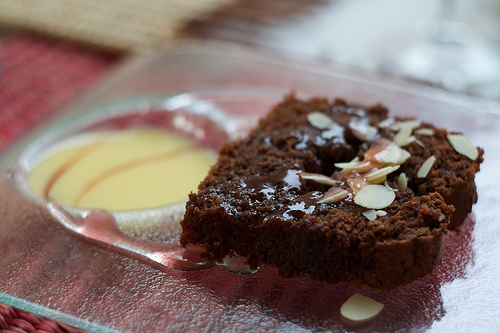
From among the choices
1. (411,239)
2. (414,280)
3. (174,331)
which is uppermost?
(411,239)

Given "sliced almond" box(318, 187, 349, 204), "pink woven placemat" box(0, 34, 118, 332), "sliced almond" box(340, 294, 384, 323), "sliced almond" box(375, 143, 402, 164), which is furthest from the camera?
"pink woven placemat" box(0, 34, 118, 332)

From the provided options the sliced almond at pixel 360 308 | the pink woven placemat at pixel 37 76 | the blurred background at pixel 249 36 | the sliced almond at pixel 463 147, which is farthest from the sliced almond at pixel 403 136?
the pink woven placemat at pixel 37 76

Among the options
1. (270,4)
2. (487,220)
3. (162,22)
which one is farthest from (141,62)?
(487,220)

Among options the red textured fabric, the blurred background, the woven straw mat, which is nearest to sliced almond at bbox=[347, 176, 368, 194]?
the blurred background

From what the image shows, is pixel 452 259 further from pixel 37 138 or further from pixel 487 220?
pixel 37 138

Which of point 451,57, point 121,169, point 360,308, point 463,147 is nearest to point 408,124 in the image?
point 463,147

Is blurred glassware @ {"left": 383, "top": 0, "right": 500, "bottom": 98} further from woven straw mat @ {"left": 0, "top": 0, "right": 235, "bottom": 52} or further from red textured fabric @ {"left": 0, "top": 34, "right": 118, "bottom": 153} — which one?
red textured fabric @ {"left": 0, "top": 34, "right": 118, "bottom": 153}
